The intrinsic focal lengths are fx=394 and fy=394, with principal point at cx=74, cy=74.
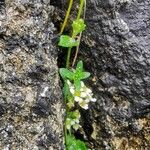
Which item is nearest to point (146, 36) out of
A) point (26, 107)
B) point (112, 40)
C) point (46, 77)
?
point (112, 40)

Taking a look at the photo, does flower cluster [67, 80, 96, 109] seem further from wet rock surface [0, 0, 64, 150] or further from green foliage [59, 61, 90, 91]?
wet rock surface [0, 0, 64, 150]

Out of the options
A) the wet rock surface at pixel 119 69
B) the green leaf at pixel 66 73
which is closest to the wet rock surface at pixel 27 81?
the green leaf at pixel 66 73

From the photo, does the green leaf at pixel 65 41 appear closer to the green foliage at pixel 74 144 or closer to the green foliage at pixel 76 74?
the green foliage at pixel 76 74

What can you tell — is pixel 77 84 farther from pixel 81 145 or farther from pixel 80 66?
pixel 81 145

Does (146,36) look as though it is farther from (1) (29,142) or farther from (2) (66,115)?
(1) (29,142)

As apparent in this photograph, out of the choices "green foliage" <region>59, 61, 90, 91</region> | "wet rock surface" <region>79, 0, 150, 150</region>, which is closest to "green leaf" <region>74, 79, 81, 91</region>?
"green foliage" <region>59, 61, 90, 91</region>

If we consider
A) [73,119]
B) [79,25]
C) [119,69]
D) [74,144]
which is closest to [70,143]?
[74,144]

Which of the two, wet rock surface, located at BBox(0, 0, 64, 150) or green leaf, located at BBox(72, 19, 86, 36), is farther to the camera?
green leaf, located at BBox(72, 19, 86, 36)
